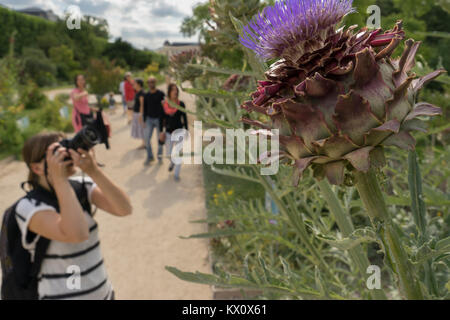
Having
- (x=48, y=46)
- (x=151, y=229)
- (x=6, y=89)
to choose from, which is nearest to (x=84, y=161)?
(x=151, y=229)

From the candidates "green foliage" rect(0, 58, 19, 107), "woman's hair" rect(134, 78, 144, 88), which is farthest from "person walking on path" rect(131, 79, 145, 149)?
"green foliage" rect(0, 58, 19, 107)

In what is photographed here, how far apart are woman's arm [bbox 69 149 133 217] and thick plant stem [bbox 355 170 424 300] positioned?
100cm

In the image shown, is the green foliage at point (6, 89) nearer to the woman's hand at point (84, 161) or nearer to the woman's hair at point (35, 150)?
the woman's hair at point (35, 150)

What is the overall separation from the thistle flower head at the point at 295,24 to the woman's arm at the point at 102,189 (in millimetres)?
944

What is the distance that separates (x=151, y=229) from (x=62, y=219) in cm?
163

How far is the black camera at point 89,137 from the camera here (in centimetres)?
123

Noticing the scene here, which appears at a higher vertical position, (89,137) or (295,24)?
(89,137)

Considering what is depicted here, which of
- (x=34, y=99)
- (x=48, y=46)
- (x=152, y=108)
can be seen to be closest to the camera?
(x=152, y=108)

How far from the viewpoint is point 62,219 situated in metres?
1.10

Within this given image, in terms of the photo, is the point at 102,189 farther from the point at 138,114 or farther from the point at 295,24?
the point at 138,114

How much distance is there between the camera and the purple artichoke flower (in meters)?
0.37

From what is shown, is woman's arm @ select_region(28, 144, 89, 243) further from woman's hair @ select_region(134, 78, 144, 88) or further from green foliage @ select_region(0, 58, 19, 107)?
green foliage @ select_region(0, 58, 19, 107)

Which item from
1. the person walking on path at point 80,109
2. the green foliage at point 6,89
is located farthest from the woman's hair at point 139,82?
the green foliage at point 6,89
